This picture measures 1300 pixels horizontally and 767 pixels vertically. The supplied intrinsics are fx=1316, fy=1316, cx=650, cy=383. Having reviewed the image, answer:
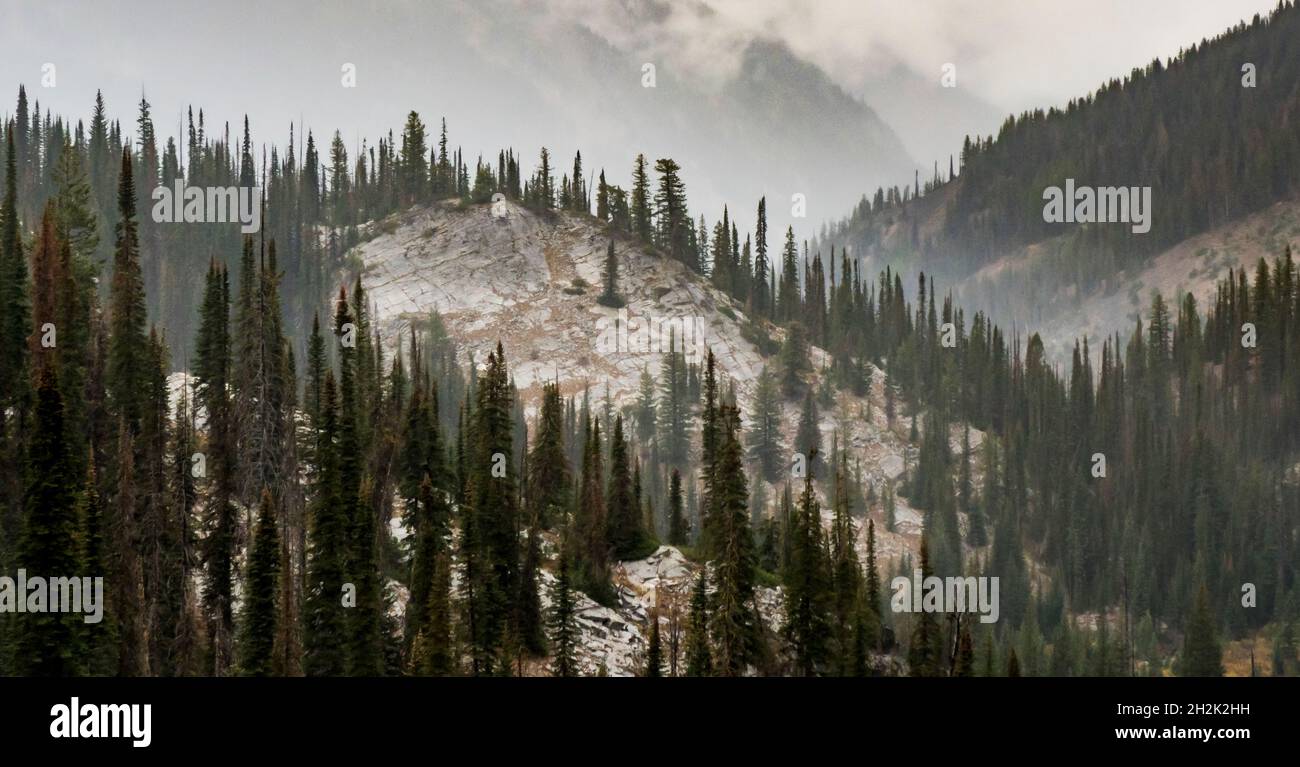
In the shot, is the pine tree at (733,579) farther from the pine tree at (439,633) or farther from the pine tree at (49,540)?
the pine tree at (49,540)

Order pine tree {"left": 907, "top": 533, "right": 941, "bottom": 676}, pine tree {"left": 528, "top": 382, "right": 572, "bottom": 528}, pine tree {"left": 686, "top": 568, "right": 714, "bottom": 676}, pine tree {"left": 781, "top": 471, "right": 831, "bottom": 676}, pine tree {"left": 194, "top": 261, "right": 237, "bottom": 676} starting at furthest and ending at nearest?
pine tree {"left": 528, "top": 382, "right": 572, "bottom": 528} < pine tree {"left": 907, "top": 533, "right": 941, "bottom": 676} < pine tree {"left": 781, "top": 471, "right": 831, "bottom": 676} < pine tree {"left": 686, "top": 568, "right": 714, "bottom": 676} < pine tree {"left": 194, "top": 261, "right": 237, "bottom": 676}

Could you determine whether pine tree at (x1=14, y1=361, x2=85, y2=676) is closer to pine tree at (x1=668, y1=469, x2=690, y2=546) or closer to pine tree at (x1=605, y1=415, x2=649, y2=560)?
pine tree at (x1=605, y1=415, x2=649, y2=560)

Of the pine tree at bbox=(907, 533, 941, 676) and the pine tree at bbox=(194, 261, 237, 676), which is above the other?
the pine tree at bbox=(194, 261, 237, 676)

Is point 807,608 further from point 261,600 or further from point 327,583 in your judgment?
point 261,600

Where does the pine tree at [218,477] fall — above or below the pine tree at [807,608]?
above

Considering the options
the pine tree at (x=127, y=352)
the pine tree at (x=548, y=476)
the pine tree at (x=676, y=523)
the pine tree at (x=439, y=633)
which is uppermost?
the pine tree at (x=127, y=352)

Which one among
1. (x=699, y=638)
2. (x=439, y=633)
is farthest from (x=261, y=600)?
(x=699, y=638)

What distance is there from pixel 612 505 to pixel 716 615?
27288 millimetres

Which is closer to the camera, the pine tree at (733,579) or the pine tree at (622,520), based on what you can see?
the pine tree at (733,579)

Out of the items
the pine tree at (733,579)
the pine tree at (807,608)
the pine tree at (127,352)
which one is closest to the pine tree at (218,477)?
the pine tree at (127,352)

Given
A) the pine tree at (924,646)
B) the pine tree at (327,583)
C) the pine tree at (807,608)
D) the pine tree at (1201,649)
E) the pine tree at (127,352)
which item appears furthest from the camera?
the pine tree at (1201,649)

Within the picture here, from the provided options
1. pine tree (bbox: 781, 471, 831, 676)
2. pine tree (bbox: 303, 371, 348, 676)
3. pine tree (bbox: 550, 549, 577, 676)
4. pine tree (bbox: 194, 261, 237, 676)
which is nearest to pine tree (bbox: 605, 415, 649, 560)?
pine tree (bbox: 550, 549, 577, 676)
